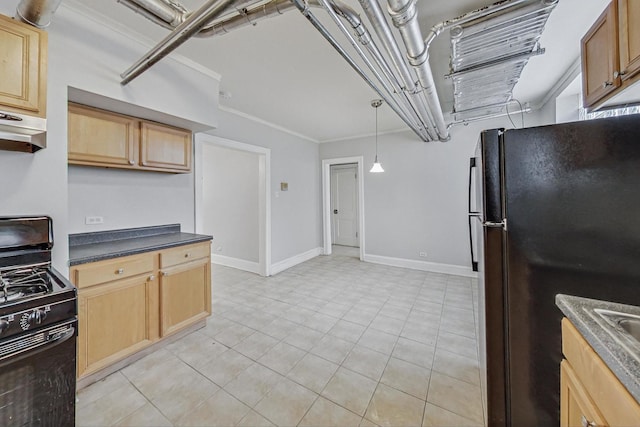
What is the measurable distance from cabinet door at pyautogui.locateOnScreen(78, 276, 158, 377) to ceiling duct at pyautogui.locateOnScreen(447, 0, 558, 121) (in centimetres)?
289

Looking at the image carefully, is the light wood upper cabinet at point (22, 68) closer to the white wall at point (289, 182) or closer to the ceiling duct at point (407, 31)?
the ceiling duct at point (407, 31)

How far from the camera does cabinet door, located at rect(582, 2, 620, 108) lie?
1.39 meters

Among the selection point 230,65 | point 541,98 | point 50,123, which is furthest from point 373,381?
point 541,98

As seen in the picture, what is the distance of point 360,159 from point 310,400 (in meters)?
4.22

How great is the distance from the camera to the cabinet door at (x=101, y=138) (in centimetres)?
188

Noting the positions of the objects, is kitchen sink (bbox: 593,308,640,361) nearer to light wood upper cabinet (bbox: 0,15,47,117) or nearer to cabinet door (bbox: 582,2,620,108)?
cabinet door (bbox: 582,2,620,108)

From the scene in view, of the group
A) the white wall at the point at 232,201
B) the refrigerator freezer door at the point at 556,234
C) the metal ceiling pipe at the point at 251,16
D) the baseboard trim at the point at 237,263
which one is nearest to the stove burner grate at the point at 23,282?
the metal ceiling pipe at the point at 251,16

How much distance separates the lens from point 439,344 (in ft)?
7.35

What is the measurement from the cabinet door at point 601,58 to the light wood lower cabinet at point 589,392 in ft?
4.88

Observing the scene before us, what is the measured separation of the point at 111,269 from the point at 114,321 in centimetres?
39

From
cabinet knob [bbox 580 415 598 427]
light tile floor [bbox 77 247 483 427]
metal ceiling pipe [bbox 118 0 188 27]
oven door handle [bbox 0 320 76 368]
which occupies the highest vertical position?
metal ceiling pipe [bbox 118 0 188 27]

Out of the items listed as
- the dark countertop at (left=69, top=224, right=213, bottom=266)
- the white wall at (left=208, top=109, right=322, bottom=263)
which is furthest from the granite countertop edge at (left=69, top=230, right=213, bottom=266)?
the white wall at (left=208, top=109, right=322, bottom=263)

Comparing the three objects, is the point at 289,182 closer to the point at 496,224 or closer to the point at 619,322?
the point at 496,224

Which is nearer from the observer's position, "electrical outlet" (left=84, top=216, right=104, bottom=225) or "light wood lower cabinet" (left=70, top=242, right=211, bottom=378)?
"light wood lower cabinet" (left=70, top=242, right=211, bottom=378)
